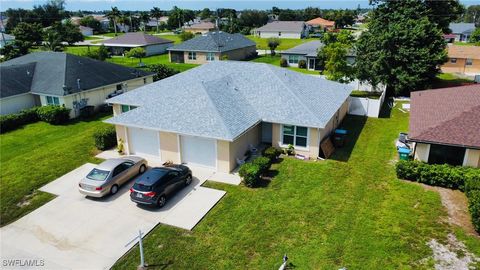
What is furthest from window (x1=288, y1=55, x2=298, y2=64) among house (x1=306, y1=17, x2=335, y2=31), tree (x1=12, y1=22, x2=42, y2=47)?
house (x1=306, y1=17, x2=335, y2=31)

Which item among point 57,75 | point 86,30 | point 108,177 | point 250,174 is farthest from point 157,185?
point 86,30

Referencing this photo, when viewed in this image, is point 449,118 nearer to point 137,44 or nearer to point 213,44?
point 213,44

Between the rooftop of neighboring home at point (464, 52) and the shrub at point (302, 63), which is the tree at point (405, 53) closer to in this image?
the rooftop of neighboring home at point (464, 52)

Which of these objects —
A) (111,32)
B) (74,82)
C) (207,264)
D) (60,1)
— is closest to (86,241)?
(207,264)

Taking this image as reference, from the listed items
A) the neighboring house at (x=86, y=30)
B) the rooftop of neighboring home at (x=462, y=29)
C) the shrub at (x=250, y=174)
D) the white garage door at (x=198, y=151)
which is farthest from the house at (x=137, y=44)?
the rooftop of neighboring home at (x=462, y=29)

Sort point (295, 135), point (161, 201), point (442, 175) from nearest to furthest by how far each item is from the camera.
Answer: point (161, 201), point (442, 175), point (295, 135)

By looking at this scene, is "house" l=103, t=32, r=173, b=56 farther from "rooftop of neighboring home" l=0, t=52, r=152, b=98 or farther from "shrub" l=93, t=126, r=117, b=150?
"shrub" l=93, t=126, r=117, b=150
